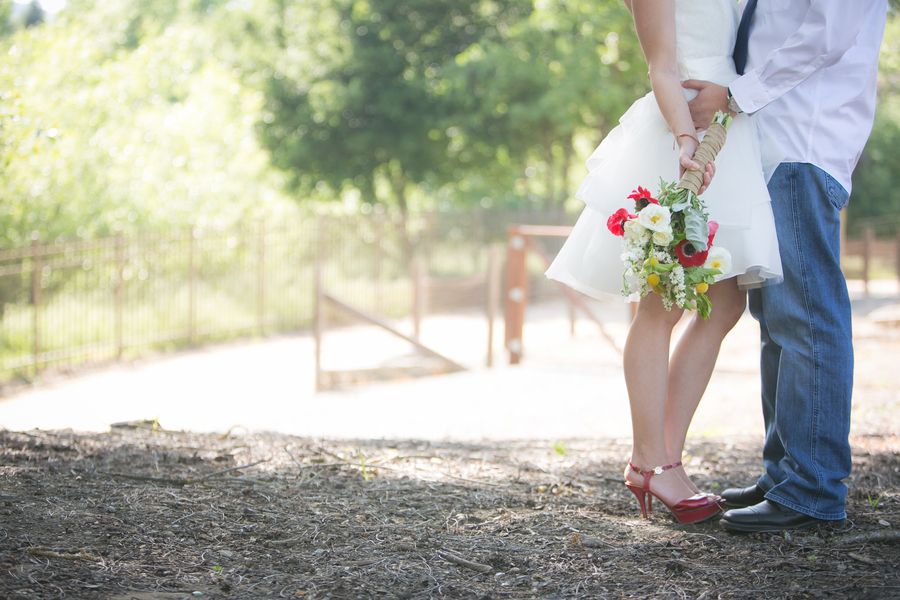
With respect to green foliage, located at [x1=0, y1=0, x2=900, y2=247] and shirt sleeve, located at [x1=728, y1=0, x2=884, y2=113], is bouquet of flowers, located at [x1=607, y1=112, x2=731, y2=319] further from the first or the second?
green foliage, located at [x1=0, y1=0, x2=900, y2=247]

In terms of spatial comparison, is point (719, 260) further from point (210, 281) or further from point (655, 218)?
point (210, 281)

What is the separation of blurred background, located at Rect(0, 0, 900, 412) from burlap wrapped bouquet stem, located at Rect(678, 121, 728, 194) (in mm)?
7143

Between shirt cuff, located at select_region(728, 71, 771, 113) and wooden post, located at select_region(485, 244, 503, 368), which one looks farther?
wooden post, located at select_region(485, 244, 503, 368)

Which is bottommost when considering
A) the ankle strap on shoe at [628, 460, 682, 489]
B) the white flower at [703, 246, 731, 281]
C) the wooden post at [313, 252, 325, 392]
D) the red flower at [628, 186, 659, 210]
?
the wooden post at [313, 252, 325, 392]

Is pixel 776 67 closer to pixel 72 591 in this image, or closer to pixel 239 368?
pixel 72 591

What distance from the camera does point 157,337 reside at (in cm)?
1280

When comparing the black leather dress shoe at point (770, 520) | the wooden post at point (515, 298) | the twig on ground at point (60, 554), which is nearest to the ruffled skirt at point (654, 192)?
the black leather dress shoe at point (770, 520)

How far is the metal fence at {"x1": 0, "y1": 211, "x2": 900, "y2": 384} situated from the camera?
37.1ft

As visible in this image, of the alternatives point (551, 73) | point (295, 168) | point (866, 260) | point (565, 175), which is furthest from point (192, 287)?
point (866, 260)

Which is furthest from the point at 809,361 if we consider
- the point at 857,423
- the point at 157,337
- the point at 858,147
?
the point at 157,337

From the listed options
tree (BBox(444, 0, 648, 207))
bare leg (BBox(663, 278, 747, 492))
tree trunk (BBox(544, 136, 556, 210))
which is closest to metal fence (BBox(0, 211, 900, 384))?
tree trunk (BBox(544, 136, 556, 210))

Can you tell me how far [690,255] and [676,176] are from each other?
36 centimetres

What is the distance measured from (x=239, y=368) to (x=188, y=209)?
550 cm

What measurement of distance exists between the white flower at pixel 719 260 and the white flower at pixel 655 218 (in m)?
0.15
